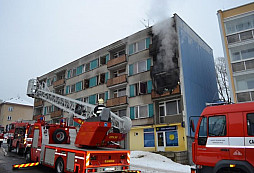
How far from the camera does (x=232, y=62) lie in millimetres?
18672

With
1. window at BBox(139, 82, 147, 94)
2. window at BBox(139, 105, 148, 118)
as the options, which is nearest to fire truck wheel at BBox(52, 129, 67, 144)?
window at BBox(139, 105, 148, 118)

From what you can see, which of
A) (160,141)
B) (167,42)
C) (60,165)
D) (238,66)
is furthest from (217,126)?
(167,42)

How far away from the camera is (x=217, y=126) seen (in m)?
6.41

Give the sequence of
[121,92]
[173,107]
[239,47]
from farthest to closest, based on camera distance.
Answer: [121,92] < [239,47] < [173,107]

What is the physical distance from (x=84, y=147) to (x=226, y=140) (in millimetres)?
5754

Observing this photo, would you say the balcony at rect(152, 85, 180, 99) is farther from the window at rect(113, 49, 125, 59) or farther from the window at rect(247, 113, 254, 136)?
the window at rect(247, 113, 254, 136)

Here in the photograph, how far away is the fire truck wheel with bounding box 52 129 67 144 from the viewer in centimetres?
1112

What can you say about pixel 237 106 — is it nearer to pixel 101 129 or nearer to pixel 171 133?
pixel 101 129

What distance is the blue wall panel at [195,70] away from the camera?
18.9 m

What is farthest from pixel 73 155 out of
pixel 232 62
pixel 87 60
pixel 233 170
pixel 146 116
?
pixel 87 60

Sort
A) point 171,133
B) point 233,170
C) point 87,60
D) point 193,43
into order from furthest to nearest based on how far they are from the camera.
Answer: point 87,60
point 193,43
point 171,133
point 233,170

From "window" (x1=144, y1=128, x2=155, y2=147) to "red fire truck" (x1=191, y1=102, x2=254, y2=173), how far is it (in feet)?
42.7

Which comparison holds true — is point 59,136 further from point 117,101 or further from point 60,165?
point 117,101

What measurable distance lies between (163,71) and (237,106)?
13581 mm
